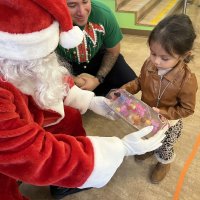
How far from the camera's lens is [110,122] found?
1.60 m

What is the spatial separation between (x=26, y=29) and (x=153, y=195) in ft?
2.98

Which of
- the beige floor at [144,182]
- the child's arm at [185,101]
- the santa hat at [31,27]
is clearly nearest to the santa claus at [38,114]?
the santa hat at [31,27]

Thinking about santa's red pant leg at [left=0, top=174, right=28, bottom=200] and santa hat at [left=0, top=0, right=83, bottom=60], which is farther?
santa's red pant leg at [left=0, top=174, right=28, bottom=200]

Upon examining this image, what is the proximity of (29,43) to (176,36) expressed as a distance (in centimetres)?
54

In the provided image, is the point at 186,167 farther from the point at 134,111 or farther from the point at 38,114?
the point at 38,114

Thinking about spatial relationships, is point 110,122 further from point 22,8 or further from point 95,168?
point 22,8

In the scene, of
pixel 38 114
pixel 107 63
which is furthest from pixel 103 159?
pixel 107 63

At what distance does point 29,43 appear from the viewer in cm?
69

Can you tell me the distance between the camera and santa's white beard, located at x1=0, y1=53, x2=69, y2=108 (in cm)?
75

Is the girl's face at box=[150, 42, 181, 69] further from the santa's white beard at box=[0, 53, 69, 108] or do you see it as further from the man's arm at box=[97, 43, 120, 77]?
the man's arm at box=[97, 43, 120, 77]

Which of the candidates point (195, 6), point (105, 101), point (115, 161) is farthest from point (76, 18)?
point (195, 6)

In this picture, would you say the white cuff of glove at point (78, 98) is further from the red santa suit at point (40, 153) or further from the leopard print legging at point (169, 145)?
the leopard print legging at point (169, 145)

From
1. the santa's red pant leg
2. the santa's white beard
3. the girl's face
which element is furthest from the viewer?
the girl's face

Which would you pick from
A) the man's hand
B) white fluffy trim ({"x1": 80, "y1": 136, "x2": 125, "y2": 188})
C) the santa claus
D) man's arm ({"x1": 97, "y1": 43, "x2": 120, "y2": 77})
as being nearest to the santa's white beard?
the santa claus
